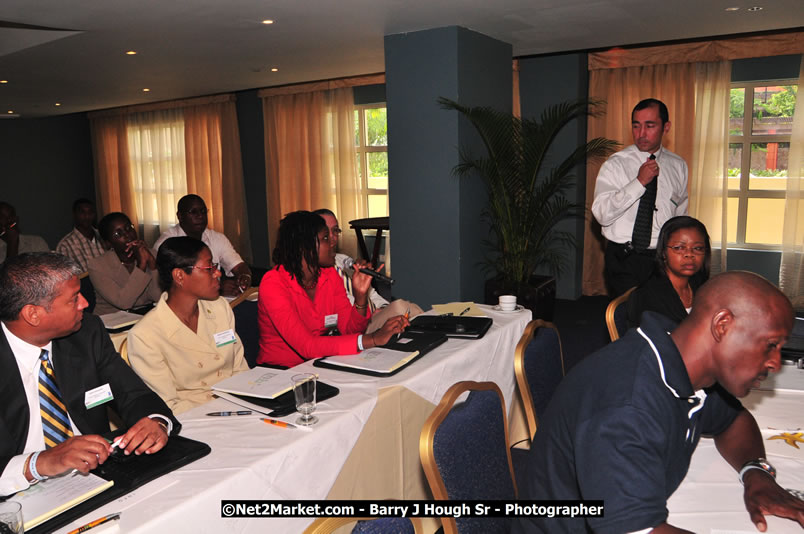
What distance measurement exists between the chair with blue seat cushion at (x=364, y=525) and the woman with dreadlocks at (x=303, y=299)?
1506mm

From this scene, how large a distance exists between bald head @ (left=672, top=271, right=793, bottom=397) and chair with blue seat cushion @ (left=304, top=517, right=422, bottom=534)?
2.26 feet

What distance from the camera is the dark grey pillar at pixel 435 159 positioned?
5.16 meters

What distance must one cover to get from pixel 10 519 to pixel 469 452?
1025mm

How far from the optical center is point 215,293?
2.49 metres

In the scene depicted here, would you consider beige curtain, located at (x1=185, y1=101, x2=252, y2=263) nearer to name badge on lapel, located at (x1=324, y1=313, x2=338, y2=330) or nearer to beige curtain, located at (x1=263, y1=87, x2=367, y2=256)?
beige curtain, located at (x1=263, y1=87, x2=367, y2=256)

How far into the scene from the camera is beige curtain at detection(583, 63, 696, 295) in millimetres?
6391

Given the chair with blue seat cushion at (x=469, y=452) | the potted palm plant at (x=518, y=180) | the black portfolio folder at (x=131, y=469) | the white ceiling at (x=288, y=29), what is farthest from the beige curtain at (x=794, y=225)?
the black portfolio folder at (x=131, y=469)

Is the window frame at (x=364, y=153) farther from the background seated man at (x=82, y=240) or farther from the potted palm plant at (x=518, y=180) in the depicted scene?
the background seated man at (x=82, y=240)

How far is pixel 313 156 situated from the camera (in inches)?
352

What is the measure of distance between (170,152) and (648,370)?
35.6ft

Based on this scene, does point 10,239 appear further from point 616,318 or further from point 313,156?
point 616,318

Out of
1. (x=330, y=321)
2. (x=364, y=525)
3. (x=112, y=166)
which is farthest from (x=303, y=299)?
(x=112, y=166)

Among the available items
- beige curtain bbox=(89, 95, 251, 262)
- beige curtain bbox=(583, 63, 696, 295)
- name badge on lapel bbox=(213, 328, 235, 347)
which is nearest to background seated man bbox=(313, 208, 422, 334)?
name badge on lapel bbox=(213, 328, 235, 347)

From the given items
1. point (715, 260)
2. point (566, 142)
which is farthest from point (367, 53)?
point (715, 260)
